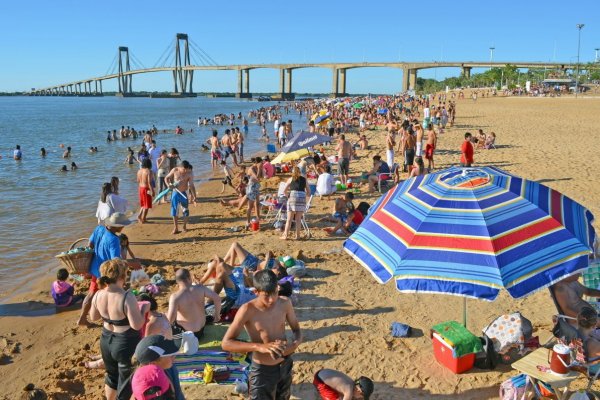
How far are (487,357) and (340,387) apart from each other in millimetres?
1561

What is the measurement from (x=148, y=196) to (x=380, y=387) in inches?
270

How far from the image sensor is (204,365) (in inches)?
182

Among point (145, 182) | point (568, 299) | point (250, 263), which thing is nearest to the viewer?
point (568, 299)

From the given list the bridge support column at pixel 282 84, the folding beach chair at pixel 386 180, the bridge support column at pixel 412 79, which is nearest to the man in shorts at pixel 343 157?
the folding beach chair at pixel 386 180

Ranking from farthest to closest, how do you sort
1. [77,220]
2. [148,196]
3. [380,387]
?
[77,220] < [148,196] < [380,387]

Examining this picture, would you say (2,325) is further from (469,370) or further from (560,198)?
(560,198)

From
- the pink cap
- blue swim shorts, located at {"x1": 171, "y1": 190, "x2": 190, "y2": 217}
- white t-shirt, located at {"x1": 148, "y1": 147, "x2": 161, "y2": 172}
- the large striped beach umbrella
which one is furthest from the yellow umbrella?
the pink cap

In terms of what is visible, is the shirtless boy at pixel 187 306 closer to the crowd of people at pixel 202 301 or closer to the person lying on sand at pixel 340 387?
the crowd of people at pixel 202 301

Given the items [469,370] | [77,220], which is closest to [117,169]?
[77,220]

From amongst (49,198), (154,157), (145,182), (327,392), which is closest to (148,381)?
(327,392)

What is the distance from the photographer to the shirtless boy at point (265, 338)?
3.09 m

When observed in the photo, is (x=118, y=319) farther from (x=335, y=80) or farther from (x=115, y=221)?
(x=335, y=80)

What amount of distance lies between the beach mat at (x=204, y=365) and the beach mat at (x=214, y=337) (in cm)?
29

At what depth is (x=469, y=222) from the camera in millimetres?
3430
